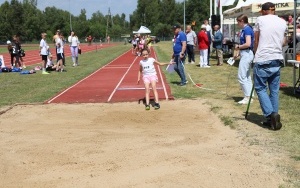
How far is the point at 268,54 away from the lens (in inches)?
271

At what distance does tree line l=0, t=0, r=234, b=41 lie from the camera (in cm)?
9725

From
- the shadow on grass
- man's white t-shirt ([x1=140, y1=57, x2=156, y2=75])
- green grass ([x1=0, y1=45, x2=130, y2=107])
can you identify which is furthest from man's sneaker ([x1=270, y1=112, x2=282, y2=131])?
green grass ([x1=0, y1=45, x2=130, y2=107])

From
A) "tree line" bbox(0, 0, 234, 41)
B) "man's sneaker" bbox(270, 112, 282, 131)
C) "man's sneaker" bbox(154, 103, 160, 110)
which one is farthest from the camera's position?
"tree line" bbox(0, 0, 234, 41)

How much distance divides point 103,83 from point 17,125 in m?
6.42

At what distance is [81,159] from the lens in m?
5.45

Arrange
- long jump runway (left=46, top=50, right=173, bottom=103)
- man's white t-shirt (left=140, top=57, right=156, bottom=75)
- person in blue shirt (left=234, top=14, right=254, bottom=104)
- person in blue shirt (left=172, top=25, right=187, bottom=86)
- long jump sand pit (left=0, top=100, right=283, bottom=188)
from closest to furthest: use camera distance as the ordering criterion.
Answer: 1. long jump sand pit (left=0, top=100, right=283, bottom=188)
2. person in blue shirt (left=234, top=14, right=254, bottom=104)
3. man's white t-shirt (left=140, top=57, right=156, bottom=75)
4. long jump runway (left=46, top=50, right=173, bottom=103)
5. person in blue shirt (left=172, top=25, right=187, bottom=86)

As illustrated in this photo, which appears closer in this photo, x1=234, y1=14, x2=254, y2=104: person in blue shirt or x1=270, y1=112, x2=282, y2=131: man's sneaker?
x1=270, y1=112, x2=282, y2=131: man's sneaker

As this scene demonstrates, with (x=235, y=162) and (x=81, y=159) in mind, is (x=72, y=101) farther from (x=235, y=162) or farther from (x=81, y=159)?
(x=235, y=162)

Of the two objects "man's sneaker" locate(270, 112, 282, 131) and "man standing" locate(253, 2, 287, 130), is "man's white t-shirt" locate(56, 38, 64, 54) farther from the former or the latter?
"man's sneaker" locate(270, 112, 282, 131)

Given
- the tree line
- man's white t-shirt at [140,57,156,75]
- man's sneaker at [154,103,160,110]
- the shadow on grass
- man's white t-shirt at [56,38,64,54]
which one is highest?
the tree line

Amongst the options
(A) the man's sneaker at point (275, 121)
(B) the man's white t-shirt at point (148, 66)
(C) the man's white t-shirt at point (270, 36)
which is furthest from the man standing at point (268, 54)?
(B) the man's white t-shirt at point (148, 66)

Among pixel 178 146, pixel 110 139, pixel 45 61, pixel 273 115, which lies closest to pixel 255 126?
pixel 273 115

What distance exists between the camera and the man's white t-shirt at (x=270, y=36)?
686 cm

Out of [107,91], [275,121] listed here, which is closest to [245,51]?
[275,121]
